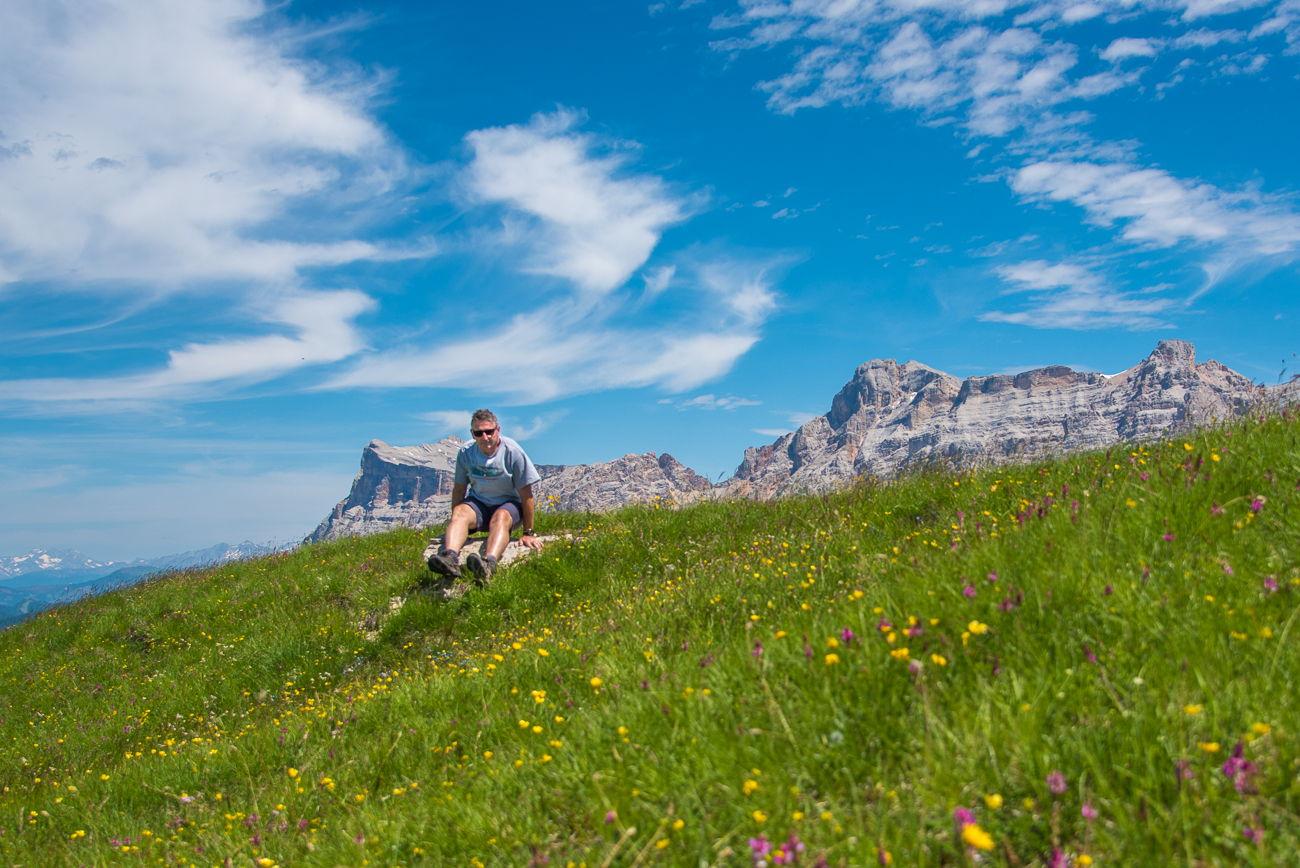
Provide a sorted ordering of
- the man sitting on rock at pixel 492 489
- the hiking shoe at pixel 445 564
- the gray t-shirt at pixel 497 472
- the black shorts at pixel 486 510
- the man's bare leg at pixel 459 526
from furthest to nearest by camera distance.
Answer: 1. the black shorts at pixel 486 510
2. the gray t-shirt at pixel 497 472
3. the man sitting on rock at pixel 492 489
4. the man's bare leg at pixel 459 526
5. the hiking shoe at pixel 445 564

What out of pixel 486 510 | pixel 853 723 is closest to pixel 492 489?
pixel 486 510

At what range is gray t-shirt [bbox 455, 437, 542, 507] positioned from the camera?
10328mm

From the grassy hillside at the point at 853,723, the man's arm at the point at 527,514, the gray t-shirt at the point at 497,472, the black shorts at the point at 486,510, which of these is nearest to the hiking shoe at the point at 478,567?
the man's arm at the point at 527,514

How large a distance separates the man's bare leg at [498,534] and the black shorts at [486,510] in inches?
11.8

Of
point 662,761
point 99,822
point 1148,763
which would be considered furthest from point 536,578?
point 1148,763

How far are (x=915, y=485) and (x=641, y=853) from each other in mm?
7122

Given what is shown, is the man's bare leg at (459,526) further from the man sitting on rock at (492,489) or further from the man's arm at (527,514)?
the man's arm at (527,514)

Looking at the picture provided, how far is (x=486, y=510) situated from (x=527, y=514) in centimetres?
75

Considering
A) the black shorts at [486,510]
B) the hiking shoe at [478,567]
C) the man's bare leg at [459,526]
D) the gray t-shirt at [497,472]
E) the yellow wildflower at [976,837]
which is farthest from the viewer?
the black shorts at [486,510]

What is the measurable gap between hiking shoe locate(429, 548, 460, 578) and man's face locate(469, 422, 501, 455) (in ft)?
5.90

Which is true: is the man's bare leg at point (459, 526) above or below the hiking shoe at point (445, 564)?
above

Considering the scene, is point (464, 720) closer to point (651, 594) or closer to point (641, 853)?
point (651, 594)

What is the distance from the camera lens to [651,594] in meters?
6.76

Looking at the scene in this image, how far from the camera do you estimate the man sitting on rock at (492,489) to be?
9953mm
